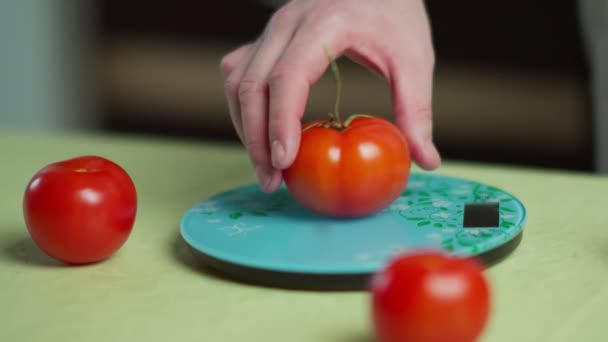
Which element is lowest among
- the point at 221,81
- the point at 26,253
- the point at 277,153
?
the point at 221,81

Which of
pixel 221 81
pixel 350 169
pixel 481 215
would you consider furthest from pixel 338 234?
pixel 221 81

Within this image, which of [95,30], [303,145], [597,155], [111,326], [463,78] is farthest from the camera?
[95,30]

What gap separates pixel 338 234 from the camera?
100cm

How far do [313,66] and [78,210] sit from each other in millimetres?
335

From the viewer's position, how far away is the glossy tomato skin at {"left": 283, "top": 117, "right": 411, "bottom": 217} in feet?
3.32

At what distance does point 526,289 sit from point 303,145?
31 centimetres

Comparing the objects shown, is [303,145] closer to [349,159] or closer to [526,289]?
[349,159]

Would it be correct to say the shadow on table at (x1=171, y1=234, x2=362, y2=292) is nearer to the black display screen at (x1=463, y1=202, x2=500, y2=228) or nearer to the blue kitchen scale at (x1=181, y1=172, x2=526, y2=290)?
the blue kitchen scale at (x1=181, y1=172, x2=526, y2=290)

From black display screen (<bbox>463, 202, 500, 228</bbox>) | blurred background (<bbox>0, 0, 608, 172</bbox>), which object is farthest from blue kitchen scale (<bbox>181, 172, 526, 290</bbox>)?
blurred background (<bbox>0, 0, 608, 172</bbox>)

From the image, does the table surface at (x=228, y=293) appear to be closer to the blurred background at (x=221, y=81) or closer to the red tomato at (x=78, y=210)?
the red tomato at (x=78, y=210)

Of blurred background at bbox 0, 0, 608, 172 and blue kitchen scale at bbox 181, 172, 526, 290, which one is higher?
blue kitchen scale at bbox 181, 172, 526, 290

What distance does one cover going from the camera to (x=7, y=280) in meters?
0.97

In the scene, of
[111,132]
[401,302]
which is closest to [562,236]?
[401,302]

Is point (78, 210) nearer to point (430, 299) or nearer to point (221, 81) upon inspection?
point (430, 299)
